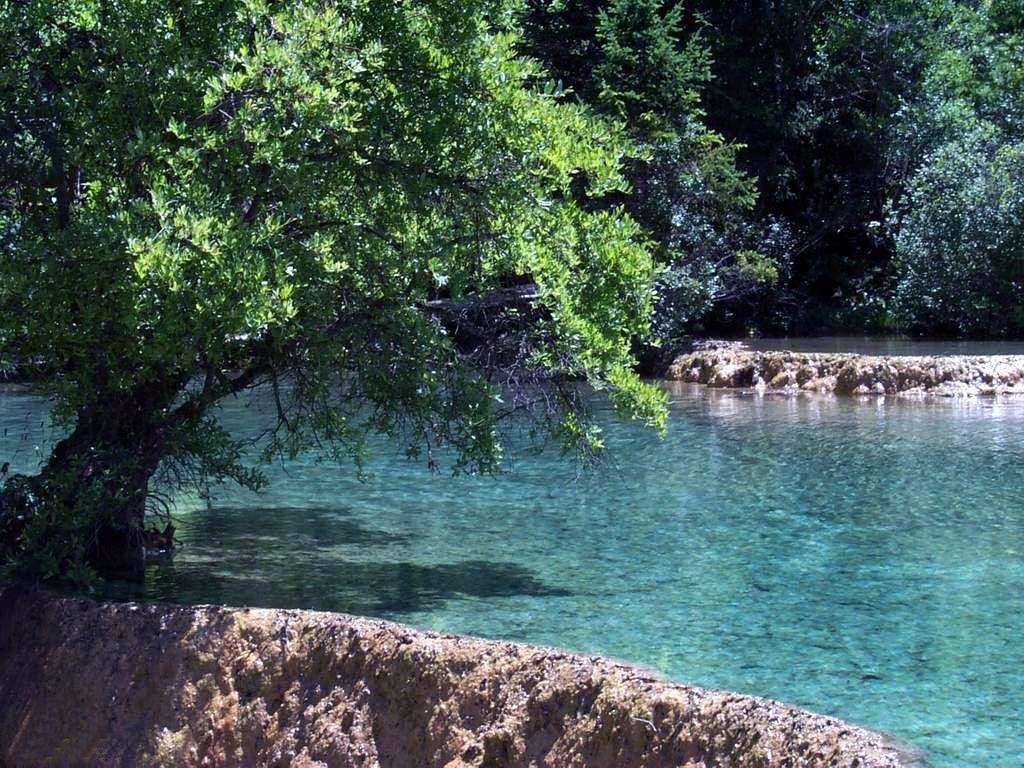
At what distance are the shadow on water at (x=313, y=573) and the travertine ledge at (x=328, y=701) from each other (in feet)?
3.69

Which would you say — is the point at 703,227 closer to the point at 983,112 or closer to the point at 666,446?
the point at 983,112

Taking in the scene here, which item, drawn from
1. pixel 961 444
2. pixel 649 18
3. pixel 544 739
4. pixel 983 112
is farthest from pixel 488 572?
pixel 983 112

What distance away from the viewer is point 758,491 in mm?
12891

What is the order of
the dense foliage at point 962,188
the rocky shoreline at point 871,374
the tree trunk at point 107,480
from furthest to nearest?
the dense foliage at point 962,188
the rocky shoreline at point 871,374
the tree trunk at point 107,480

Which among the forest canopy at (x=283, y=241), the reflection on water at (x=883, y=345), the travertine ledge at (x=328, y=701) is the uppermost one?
the forest canopy at (x=283, y=241)

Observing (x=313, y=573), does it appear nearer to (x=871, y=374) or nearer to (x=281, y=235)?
(x=281, y=235)

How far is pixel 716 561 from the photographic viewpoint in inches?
396

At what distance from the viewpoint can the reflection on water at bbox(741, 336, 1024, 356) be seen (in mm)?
23875

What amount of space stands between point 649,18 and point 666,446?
12.7 meters

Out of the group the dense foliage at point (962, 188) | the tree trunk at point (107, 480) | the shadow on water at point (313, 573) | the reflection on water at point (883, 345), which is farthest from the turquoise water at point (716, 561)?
the dense foliage at point (962, 188)

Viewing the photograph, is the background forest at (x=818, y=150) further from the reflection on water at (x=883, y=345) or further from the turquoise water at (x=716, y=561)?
the turquoise water at (x=716, y=561)

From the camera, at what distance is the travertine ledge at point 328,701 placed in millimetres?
5965

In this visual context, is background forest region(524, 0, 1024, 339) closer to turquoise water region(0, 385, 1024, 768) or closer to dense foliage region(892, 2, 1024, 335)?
dense foliage region(892, 2, 1024, 335)

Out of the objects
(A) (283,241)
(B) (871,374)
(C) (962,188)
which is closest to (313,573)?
(A) (283,241)
